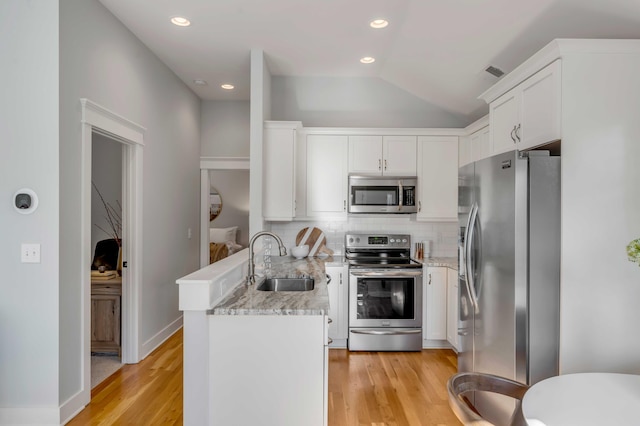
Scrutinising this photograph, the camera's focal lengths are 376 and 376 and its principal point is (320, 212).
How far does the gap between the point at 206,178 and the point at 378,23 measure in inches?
123

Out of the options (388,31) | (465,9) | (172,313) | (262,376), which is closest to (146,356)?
(172,313)

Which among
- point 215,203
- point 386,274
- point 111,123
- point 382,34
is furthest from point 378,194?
point 215,203

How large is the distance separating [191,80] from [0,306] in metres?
3.05

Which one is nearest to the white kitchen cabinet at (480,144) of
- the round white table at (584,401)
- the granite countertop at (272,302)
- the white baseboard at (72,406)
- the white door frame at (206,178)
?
the granite countertop at (272,302)

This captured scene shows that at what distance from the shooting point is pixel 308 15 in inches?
118

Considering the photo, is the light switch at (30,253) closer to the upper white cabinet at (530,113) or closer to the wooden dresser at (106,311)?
the wooden dresser at (106,311)

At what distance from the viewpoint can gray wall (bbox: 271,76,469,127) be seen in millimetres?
4492

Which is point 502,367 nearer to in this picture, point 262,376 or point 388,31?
point 262,376

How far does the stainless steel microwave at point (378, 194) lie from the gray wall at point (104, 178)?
269 cm

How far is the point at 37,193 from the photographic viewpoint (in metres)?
2.39

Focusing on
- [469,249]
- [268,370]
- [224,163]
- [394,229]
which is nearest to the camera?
[268,370]

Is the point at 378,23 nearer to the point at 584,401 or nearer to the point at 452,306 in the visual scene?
the point at 452,306

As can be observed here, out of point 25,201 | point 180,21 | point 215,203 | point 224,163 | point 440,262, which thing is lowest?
point 440,262

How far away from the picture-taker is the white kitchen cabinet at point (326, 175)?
A: 4.20 meters
